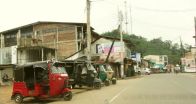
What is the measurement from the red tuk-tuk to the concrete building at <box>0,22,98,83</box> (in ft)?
90.3

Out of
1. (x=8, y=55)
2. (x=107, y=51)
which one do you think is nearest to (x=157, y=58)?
(x=107, y=51)

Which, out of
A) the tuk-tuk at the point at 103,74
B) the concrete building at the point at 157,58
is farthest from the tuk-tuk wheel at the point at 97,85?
the concrete building at the point at 157,58

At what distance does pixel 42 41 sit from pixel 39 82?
34.2m

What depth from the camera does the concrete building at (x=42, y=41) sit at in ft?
166

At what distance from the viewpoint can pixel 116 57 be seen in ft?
206

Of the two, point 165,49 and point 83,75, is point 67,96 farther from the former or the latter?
point 165,49

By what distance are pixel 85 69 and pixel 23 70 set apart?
10176 mm

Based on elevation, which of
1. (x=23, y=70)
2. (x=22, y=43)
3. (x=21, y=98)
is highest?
(x=22, y=43)

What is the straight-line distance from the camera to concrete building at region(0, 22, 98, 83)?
1994 inches

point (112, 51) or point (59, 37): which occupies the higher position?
point (59, 37)

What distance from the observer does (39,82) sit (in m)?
20.9

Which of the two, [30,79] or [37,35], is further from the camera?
[37,35]

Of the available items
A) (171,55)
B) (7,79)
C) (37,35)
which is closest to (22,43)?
(37,35)

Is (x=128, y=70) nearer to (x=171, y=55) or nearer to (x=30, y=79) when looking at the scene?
(x=30, y=79)
